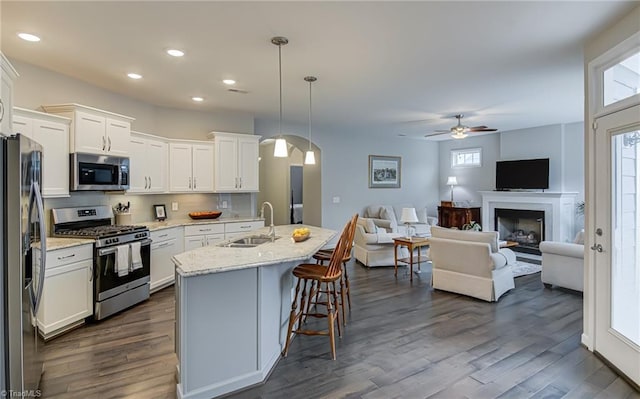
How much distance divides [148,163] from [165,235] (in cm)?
105

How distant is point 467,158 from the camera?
366 inches

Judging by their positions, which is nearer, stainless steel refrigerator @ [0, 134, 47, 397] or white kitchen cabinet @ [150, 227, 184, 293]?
stainless steel refrigerator @ [0, 134, 47, 397]

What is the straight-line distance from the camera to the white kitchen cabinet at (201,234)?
509cm

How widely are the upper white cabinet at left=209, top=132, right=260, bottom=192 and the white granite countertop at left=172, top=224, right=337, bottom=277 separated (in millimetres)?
2730

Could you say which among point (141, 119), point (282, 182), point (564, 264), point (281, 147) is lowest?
point (564, 264)

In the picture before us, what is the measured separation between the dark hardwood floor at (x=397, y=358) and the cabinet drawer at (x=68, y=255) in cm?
72

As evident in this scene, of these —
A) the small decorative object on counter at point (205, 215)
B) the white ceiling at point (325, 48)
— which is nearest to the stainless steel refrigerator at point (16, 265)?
the white ceiling at point (325, 48)

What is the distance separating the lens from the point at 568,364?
284cm

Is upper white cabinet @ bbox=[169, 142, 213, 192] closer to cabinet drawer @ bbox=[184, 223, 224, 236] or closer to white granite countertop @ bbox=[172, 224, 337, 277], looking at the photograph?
cabinet drawer @ bbox=[184, 223, 224, 236]

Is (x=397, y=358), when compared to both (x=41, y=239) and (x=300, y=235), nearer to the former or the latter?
(x=300, y=235)

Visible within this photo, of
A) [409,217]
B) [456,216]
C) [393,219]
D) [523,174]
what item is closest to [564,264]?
[409,217]

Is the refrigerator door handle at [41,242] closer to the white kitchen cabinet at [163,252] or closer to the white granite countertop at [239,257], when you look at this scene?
the white granite countertop at [239,257]

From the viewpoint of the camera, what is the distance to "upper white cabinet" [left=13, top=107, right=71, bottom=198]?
10.9ft

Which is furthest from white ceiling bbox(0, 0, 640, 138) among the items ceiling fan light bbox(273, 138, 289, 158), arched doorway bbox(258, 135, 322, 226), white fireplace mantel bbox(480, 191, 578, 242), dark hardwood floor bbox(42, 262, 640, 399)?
arched doorway bbox(258, 135, 322, 226)
